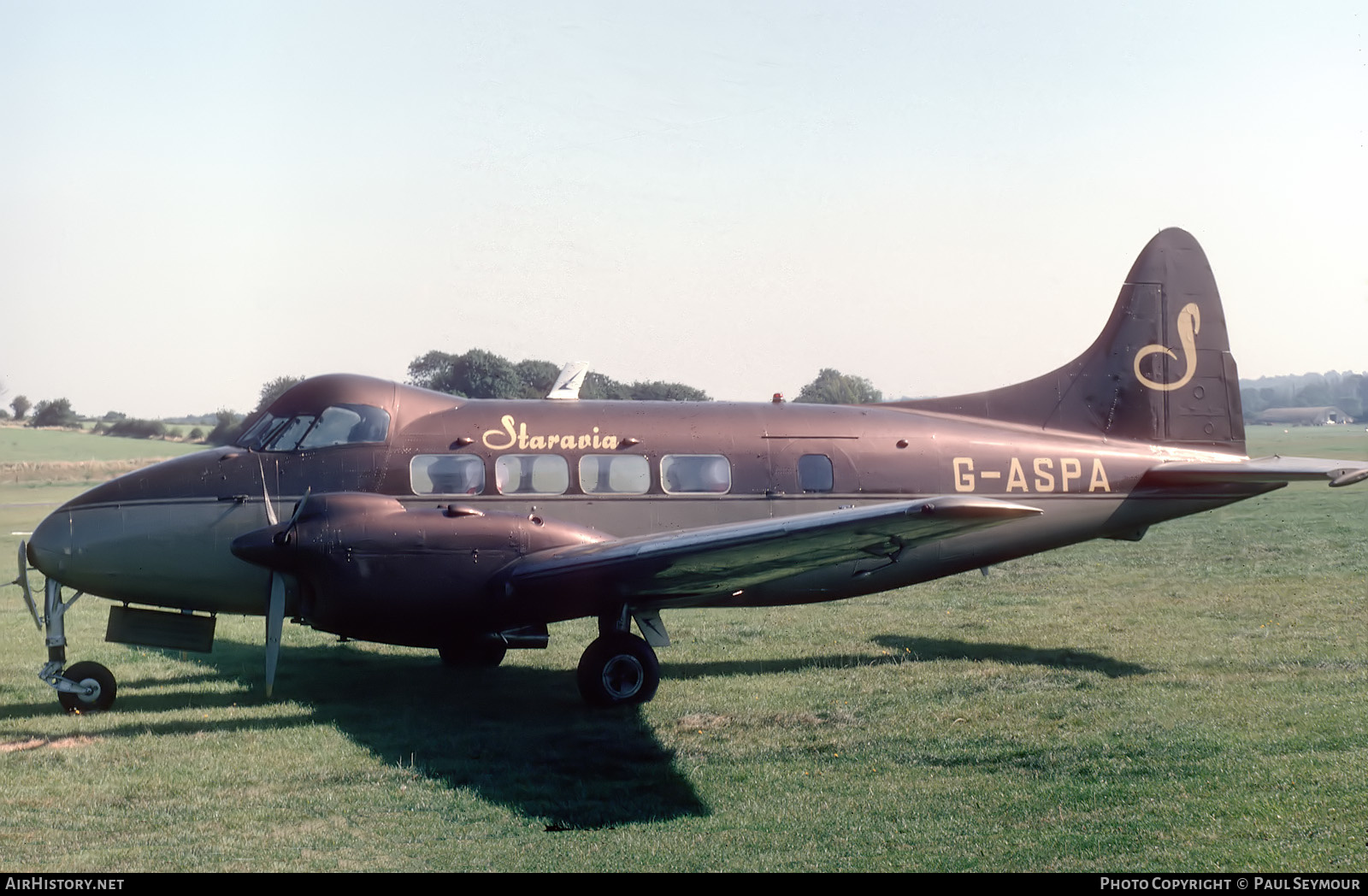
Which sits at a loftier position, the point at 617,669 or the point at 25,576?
the point at 25,576

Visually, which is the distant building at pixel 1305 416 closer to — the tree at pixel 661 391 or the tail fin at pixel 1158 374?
the tree at pixel 661 391

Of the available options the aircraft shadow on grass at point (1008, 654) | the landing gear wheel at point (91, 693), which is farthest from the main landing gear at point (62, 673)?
the aircraft shadow on grass at point (1008, 654)

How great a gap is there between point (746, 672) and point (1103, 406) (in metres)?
6.71

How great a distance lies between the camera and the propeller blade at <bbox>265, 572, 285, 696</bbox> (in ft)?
39.0

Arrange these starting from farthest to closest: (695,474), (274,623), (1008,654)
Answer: (1008,654) → (695,474) → (274,623)

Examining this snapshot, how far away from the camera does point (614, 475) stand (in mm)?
14000

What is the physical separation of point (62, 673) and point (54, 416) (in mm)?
74020

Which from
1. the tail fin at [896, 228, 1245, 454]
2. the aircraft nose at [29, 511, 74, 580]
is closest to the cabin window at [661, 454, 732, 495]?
the tail fin at [896, 228, 1245, 454]

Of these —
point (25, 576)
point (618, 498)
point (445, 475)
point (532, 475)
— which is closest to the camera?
point (25, 576)

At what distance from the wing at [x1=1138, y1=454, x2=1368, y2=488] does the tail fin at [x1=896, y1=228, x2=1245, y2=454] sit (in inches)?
37.5

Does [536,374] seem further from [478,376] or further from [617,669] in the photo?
[617,669]

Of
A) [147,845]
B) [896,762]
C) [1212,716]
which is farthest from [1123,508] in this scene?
[147,845]

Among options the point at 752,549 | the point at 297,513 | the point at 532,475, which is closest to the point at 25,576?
the point at 297,513

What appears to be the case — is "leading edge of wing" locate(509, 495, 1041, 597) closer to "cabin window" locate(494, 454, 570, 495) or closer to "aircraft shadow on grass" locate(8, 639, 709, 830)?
"cabin window" locate(494, 454, 570, 495)
